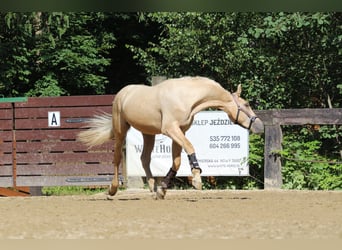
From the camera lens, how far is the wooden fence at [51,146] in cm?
1335

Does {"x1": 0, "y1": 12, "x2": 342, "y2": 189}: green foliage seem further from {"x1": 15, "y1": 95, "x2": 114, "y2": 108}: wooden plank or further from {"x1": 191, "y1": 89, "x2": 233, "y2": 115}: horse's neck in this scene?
{"x1": 15, "y1": 95, "x2": 114, "y2": 108}: wooden plank

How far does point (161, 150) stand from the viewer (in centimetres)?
1309

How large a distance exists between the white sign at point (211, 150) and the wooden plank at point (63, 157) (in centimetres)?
55

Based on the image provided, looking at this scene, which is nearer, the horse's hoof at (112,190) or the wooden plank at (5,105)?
the horse's hoof at (112,190)

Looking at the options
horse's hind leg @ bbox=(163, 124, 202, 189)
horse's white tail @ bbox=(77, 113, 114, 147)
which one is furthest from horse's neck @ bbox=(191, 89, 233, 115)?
horse's white tail @ bbox=(77, 113, 114, 147)

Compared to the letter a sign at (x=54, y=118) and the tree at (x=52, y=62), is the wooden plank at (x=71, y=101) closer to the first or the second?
the letter a sign at (x=54, y=118)

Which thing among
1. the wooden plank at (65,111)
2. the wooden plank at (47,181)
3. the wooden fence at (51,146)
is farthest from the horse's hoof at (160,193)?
the wooden plank at (47,181)

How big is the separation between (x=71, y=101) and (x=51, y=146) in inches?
40.6

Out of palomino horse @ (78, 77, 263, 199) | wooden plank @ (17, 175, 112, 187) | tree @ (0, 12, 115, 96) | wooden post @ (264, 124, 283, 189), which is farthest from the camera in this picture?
tree @ (0, 12, 115, 96)

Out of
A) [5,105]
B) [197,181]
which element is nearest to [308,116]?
[197,181]

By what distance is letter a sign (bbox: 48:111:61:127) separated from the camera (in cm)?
1359

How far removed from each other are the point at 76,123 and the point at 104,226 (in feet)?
27.3

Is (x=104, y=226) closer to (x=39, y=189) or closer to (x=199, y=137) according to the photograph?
(x=199, y=137)

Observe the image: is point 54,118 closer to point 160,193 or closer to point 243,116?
point 160,193
